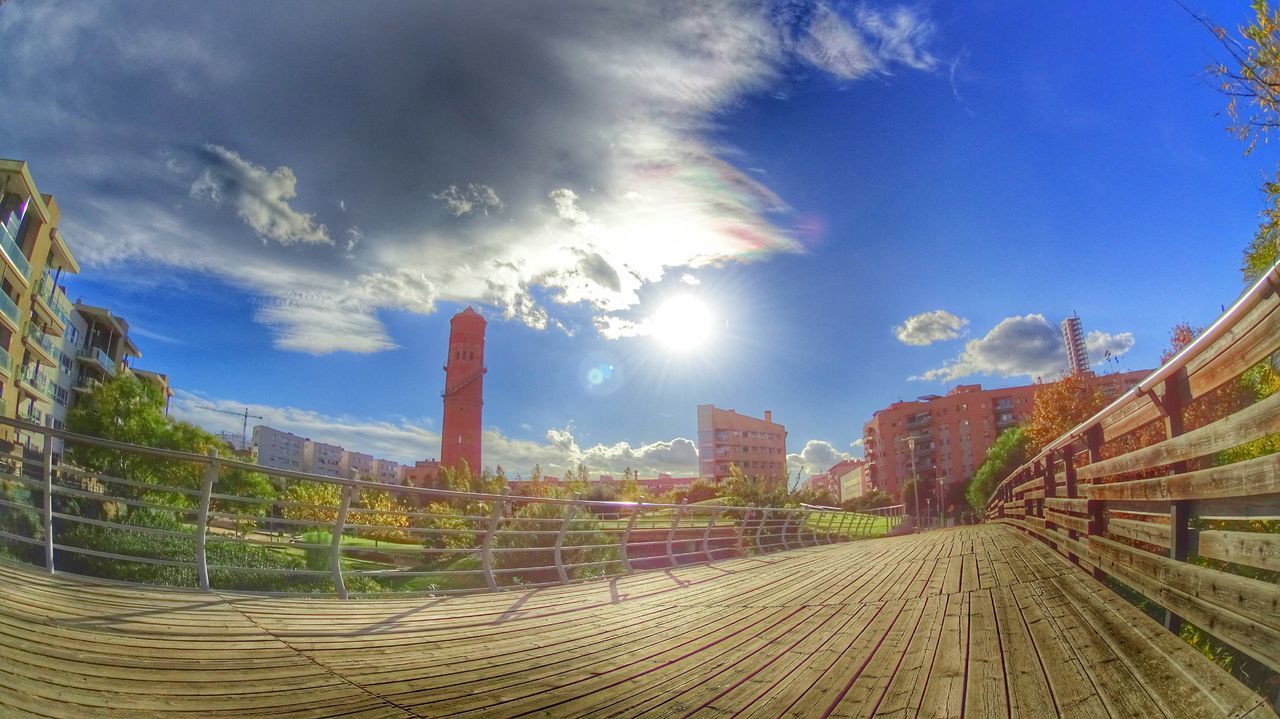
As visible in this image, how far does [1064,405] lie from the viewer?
2900 centimetres

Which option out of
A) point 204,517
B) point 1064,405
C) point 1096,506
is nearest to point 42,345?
point 204,517

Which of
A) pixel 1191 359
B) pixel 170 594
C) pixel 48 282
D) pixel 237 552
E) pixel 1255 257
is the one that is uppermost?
pixel 48 282

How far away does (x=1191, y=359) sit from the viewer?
2.72 m

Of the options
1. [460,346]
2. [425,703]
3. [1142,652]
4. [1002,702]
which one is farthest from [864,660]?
→ [460,346]

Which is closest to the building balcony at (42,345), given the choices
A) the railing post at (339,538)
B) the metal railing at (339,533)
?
the metal railing at (339,533)

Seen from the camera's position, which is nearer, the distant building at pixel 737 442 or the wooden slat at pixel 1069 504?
the wooden slat at pixel 1069 504

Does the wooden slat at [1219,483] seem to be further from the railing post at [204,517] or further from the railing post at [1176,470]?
the railing post at [204,517]

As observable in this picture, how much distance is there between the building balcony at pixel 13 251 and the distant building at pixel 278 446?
9952 cm

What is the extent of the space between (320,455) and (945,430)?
13292 cm

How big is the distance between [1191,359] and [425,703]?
3642 millimetres

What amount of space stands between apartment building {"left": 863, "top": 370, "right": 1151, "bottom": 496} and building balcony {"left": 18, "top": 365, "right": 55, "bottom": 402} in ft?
277

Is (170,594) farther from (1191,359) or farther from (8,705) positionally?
(1191,359)

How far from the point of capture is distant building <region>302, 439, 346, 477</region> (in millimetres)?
134000

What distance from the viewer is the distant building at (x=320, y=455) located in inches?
5276
